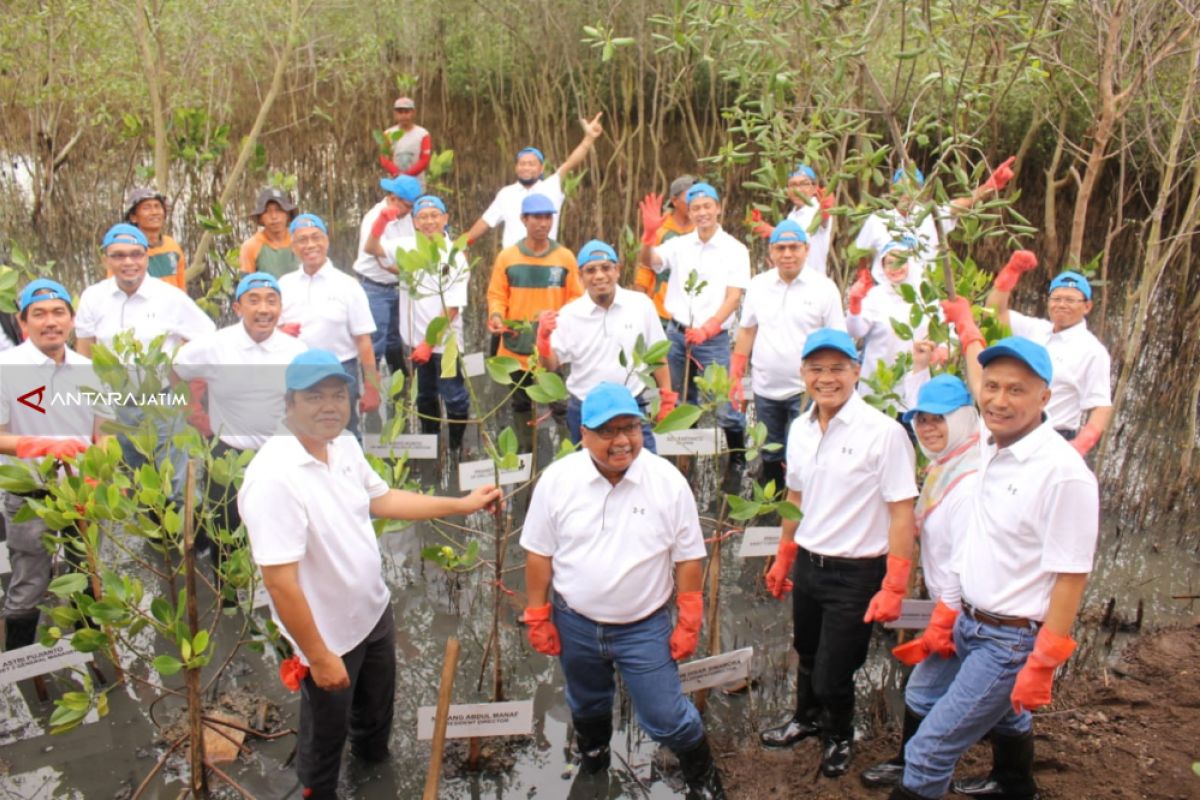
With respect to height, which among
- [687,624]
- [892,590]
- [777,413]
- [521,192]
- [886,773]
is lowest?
[886,773]

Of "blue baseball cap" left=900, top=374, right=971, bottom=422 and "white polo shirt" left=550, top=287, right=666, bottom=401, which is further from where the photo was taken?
"white polo shirt" left=550, top=287, right=666, bottom=401

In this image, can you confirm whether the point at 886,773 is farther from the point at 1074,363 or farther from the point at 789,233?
the point at 789,233

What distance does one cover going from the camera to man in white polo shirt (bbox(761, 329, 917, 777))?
3150 mm

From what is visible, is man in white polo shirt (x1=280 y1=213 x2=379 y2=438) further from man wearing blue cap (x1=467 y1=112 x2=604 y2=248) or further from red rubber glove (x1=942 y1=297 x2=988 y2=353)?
red rubber glove (x1=942 y1=297 x2=988 y2=353)

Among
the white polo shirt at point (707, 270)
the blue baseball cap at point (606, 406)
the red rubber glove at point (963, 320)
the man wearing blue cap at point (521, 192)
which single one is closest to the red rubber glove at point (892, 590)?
the red rubber glove at point (963, 320)

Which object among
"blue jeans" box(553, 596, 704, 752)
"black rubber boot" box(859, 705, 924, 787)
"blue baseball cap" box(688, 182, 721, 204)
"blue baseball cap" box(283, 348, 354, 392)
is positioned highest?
"blue baseball cap" box(688, 182, 721, 204)

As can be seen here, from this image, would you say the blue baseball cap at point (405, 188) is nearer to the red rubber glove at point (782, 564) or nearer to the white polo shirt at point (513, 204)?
the white polo shirt at point (513, 204)

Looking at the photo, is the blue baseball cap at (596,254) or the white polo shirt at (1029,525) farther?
the blue baseball cap at (596,254)

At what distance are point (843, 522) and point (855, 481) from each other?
0.15m

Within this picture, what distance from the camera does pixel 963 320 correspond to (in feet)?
11.3

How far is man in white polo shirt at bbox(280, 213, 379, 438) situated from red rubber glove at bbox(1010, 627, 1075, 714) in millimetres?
3267

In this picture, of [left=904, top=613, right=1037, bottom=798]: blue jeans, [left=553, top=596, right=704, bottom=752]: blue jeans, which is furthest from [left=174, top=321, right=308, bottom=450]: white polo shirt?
[left=904, top=613, right=1037, bottom=798]: blue jeans

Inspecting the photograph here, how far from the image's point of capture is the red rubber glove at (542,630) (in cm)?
325

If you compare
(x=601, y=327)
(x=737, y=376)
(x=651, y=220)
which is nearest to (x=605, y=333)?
(x=601, y=327)
